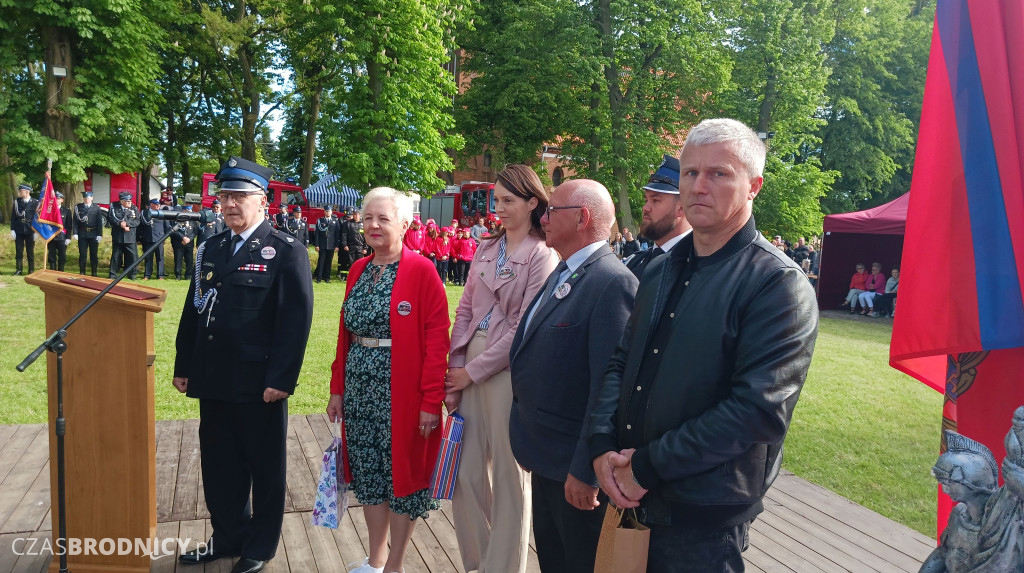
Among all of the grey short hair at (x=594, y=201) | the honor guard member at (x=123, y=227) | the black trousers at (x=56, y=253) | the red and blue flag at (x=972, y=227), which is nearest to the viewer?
the red and blue flag at (x=972, y=227)

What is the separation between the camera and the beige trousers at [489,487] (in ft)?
10.5

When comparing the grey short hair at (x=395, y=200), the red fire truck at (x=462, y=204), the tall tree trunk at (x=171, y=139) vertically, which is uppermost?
the tall tree trunk at (x=171, y=139)

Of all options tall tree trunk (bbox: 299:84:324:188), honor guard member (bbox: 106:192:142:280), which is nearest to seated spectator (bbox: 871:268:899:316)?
honor guard member (bbox: 106:192:142:280)

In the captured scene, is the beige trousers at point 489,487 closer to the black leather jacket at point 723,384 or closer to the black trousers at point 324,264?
the black leather jacket at point 723,384

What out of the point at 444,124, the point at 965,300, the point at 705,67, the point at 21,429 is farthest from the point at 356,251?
the point at 965,300

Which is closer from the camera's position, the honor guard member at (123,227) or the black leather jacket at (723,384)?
the black leather jacket at (723,384)

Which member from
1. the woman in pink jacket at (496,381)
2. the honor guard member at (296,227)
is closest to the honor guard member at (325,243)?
the honor guard member at (296,227)

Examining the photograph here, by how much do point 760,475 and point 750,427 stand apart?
0.75 ft

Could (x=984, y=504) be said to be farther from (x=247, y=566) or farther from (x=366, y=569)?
(x=247, y=566)

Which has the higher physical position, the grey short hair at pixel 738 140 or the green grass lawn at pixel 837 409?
the grey short hair at pixel 738 140

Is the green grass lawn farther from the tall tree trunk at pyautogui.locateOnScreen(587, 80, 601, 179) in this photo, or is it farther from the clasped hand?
the tall tree trunk at pyautogui.locateOnScreen(587, 80, 601, 179)

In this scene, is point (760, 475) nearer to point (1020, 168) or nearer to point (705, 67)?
point (1020, 168)

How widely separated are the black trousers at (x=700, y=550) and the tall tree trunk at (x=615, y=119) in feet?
86.1

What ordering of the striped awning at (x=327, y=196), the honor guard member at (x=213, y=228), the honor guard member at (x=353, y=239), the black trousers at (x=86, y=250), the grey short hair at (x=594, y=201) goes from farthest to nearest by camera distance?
the striped awning at (x=327, y=196) → the honor guard member at (x=353, y=239) → the black trousers at (x=86, y=250) → the honor guard member at (x=213, y=228) → the grey short hair at (x=594, y=201)
